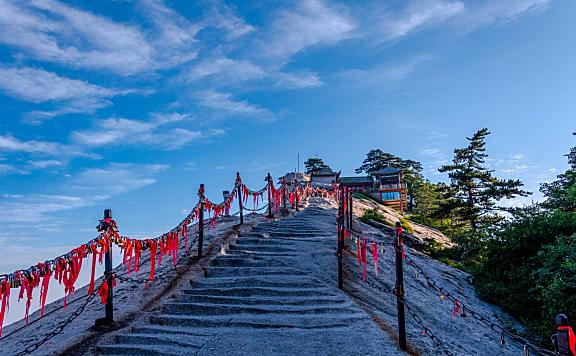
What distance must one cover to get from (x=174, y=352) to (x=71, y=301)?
22.2 feet

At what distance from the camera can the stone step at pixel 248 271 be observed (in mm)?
10656

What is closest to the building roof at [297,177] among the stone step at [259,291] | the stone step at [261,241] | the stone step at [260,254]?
the stone step at [261,241]

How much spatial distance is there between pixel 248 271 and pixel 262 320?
110 inches

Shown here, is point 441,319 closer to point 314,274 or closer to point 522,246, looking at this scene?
point 314,274

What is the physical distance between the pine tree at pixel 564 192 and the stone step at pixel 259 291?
463 inches

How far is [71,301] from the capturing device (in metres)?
11.9

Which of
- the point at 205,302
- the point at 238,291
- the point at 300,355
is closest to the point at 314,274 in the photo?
the point at 238,291

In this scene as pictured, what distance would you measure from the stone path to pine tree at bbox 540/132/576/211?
1121cm

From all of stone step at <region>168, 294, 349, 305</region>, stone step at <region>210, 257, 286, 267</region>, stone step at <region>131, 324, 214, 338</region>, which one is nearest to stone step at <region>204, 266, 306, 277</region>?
stone step at <region>210, 257, 286, 267</region>

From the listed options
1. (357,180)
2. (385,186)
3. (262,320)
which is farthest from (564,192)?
(357,180)

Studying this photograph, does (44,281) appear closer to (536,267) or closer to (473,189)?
(536,267)

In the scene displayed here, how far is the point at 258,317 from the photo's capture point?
8.23m

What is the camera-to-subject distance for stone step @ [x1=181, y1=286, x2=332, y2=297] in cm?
946

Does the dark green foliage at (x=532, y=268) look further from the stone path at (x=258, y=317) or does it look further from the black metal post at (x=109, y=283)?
the black metal post at (x=109, y=283)
